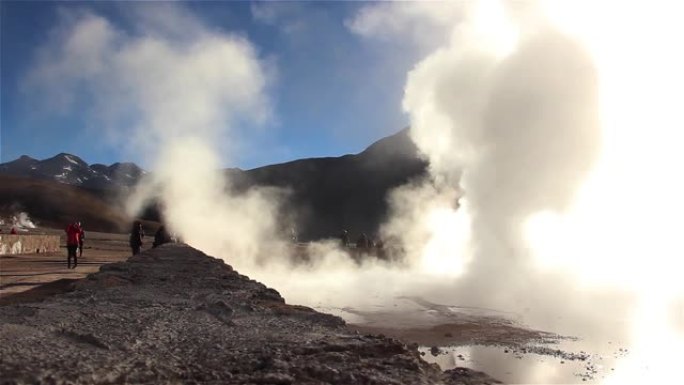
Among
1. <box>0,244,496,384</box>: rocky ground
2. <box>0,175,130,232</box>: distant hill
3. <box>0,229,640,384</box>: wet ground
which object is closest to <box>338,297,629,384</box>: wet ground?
<box>0,229,640,384</box>: wet ground

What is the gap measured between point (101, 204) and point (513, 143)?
2214 inches

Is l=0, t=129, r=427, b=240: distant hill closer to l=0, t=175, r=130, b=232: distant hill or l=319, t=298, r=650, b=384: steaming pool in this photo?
l=0, t=175, r=130, b=232: distant hill

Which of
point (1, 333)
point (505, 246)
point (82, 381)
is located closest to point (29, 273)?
point (1, 333)

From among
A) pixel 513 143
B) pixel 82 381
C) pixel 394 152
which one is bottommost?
pixel 82 381

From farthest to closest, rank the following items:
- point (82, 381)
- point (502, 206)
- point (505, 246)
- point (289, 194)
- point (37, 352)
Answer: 1. point (289, 194)
2. point (502, 206)
3. point (505, 246)
4. point (37, 352)
5. point (82, 381)

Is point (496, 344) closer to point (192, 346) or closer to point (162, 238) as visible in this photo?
point (192, 346)

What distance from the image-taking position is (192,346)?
5602 mm

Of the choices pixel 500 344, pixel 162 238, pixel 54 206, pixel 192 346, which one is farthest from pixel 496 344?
pixel 54 206

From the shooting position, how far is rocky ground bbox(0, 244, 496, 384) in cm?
471

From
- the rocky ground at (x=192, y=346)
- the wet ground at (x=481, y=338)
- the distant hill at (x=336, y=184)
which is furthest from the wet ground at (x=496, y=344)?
the distant hill at (x=336, y=184)

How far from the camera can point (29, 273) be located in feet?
48.2

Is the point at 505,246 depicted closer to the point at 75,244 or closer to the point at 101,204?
the point at 75,244

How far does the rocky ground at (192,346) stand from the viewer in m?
4.71

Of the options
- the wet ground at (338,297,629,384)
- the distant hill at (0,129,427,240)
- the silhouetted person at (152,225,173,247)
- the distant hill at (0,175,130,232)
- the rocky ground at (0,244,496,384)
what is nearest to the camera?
the rocky ground at (0,244,496,384)
